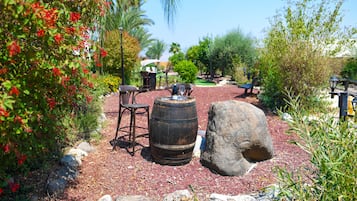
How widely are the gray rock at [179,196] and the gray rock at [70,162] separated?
1492mm

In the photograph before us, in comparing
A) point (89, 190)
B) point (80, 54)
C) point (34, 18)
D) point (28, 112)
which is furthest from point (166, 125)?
point (34, 18)

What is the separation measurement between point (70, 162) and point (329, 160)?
12.0 feet

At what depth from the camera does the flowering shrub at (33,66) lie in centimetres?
188

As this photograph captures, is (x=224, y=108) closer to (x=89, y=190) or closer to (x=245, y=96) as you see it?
(x=89, y=190)

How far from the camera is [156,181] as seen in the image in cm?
396

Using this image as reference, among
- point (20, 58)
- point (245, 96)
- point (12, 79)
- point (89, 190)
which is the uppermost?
point (20, 58)

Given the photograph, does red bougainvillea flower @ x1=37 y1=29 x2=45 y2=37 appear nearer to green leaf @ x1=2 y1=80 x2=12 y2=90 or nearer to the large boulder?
green leaf @ x1=2 y1=80 x2=12 y2=90

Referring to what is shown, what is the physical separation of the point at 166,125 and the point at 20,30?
2.53m

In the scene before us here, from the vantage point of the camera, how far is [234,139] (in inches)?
165

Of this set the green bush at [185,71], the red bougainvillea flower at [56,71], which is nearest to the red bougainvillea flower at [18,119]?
the red bougainvillea flower at [56,71]

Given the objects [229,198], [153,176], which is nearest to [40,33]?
[229,198]

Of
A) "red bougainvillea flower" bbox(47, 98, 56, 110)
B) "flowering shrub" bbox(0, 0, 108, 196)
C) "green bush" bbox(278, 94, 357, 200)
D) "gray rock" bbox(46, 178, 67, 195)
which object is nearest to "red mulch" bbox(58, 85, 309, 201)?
"gray rock" bbox(46, 178, 67, 195)

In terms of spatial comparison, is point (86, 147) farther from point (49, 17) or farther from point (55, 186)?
point (49, 17)

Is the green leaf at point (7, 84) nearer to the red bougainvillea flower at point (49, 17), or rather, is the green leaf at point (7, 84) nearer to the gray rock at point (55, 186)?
the red bougainvillea flower at point (49, 17)
